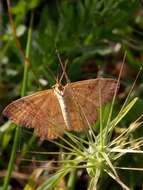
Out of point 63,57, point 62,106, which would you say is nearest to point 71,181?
point 62,106

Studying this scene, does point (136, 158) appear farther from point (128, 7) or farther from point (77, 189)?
point (128, 7)

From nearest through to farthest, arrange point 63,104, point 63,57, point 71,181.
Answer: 1. point 63,104
2. point 71,181
3. point 63,57

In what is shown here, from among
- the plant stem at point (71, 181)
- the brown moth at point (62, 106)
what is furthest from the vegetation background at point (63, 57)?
the brown moth at point (62, 106)

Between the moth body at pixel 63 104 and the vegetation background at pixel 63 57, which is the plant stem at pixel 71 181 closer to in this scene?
the vegetation background at pixel 63 57

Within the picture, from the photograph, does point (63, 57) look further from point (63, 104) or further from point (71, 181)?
point (63, 104)

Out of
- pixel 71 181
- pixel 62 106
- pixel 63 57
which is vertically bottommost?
pixel 71 181

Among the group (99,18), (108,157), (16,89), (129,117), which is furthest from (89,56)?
(108,157)
